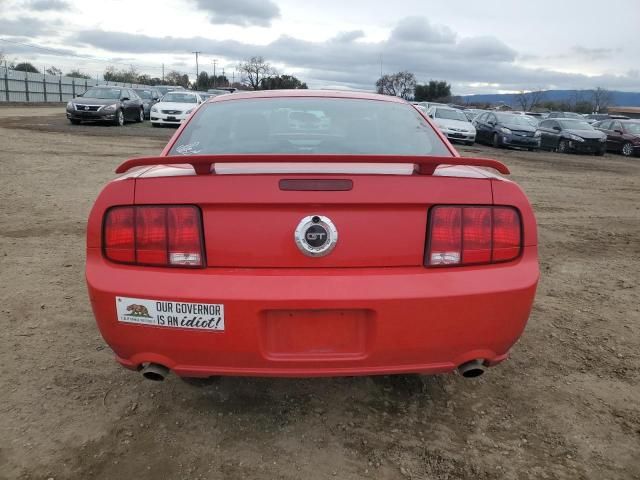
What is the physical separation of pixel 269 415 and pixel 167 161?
4.41 feet

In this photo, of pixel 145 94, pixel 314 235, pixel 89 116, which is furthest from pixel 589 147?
pixel 145 94

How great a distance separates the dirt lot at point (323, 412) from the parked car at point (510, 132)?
17.4 meters

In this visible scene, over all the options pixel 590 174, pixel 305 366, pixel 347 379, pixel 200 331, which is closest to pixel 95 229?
pixel 200 331

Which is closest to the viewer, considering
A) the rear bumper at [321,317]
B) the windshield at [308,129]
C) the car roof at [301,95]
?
the rear bumper at [321,317]

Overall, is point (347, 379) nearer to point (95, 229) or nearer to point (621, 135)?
point (95, 229)

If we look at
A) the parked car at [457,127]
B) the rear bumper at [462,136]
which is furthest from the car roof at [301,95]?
the rear bumper at [462,136]

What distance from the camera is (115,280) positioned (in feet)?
7.06

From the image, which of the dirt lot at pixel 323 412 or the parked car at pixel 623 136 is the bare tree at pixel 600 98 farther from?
the dirt lot at pixel 323 412

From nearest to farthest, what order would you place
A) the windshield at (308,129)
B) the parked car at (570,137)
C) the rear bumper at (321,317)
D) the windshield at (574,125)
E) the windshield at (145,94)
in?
the rear bumper at (321,317) < the windshield at (308,129) < the parked car at (570,137) < the windshield at (574,125) < the windshield at (145,94)

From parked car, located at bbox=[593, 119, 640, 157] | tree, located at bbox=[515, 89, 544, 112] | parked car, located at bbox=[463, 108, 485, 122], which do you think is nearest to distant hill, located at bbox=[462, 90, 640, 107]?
tree, located at bbox=[515, 89, 544, 112]

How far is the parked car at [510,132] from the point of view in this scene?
20.6 meters

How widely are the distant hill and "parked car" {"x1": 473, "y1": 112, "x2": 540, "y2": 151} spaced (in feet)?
211

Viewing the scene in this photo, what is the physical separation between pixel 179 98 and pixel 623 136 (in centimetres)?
1825

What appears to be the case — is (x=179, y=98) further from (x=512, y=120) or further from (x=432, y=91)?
(x=432, y=91)
